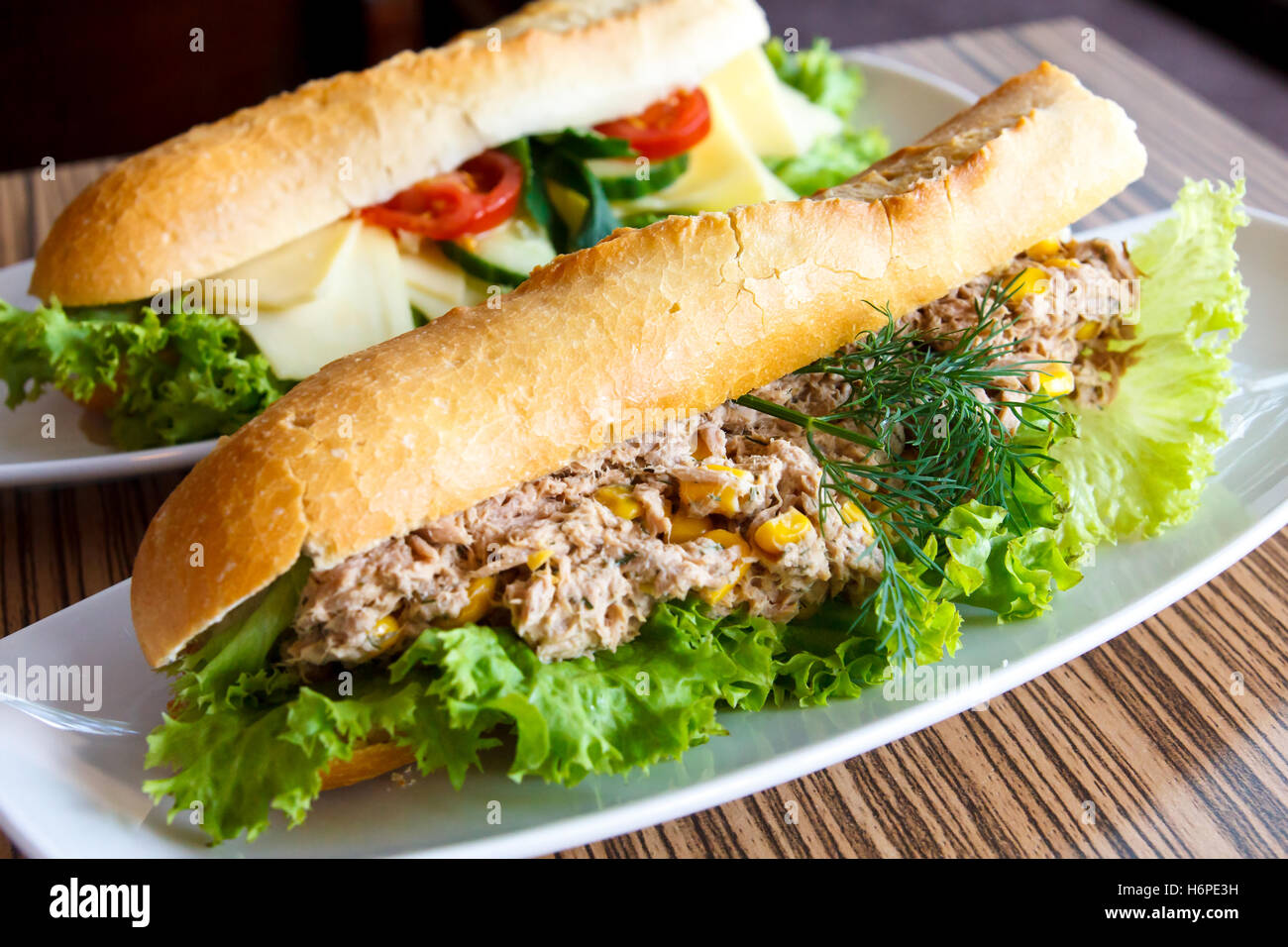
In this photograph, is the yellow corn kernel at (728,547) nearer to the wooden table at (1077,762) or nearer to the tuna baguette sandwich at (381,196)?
the wooden table at (1077,762)

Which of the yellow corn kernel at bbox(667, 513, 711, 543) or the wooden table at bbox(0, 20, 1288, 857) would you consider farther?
the yellow corn kernel at bbox(667, 513, 711, 543)

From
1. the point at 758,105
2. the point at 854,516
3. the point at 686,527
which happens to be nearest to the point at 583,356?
the point at 686,527

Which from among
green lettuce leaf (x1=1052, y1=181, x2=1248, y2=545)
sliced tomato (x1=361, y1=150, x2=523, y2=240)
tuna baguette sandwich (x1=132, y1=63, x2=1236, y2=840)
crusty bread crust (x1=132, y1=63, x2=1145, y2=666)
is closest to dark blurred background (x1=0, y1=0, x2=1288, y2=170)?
sliced tomato (x1=361, y1=150, x2=523, y2=240)

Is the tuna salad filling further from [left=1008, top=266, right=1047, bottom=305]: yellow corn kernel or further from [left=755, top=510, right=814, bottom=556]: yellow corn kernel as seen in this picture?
[left=1008, top=266, right=1047, bottom=305]: yellow corn kernel

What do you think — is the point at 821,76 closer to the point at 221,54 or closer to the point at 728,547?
the point at 728,547
